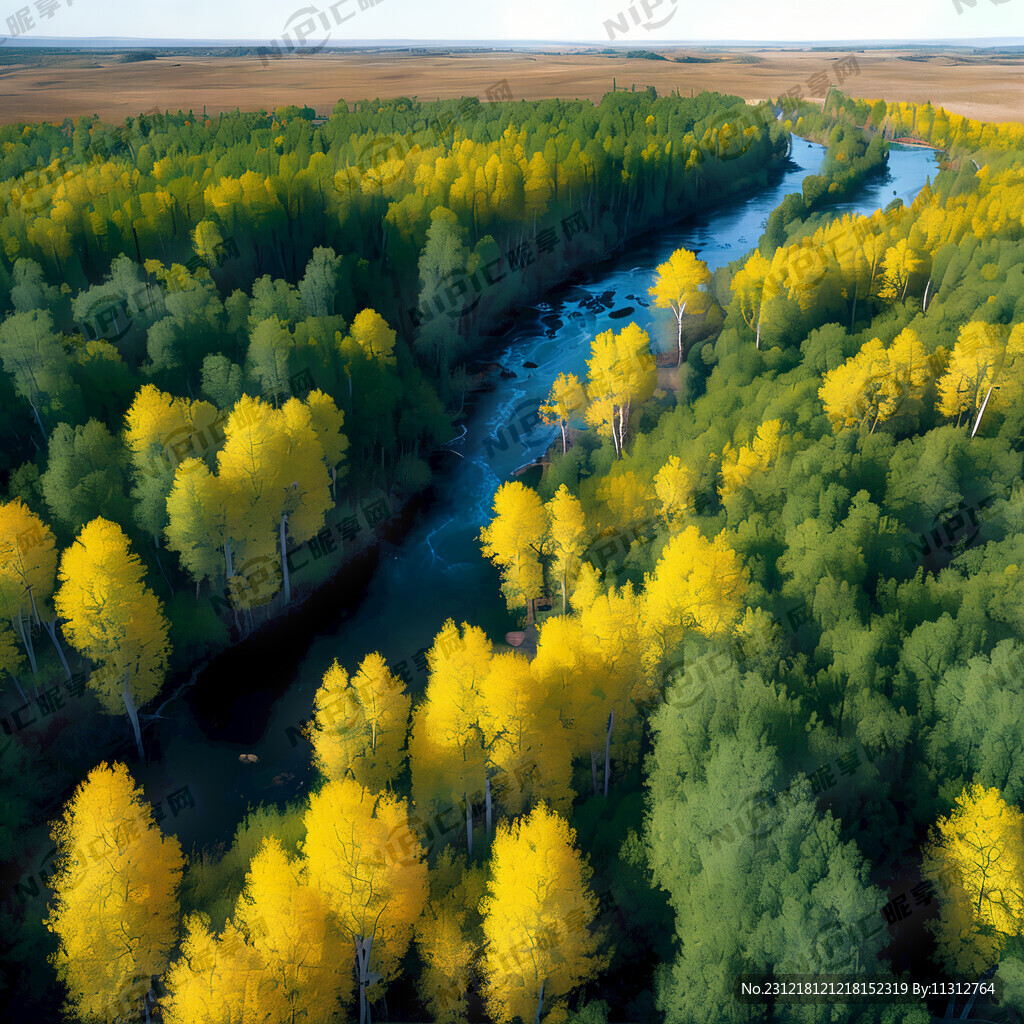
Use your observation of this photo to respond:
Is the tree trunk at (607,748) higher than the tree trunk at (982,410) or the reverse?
the reverse

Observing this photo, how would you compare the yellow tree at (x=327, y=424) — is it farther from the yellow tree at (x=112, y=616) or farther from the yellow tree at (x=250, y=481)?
the yellow tree at (x=112, y=616)

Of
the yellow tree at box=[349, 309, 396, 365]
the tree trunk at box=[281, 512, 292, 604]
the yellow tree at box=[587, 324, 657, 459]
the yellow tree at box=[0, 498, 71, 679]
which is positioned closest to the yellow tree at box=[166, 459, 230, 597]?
the tree trunk at box=[281, 512, 292, 604]

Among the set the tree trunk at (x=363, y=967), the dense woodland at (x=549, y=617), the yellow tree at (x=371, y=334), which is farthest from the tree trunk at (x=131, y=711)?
the yellow tree at (x=371, y=334)

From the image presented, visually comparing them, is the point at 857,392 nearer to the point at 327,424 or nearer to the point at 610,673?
the point at 610,673

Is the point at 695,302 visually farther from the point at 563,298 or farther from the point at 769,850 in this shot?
the point at 769,850

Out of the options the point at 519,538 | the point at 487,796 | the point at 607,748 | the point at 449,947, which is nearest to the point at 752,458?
the point at 519,538
